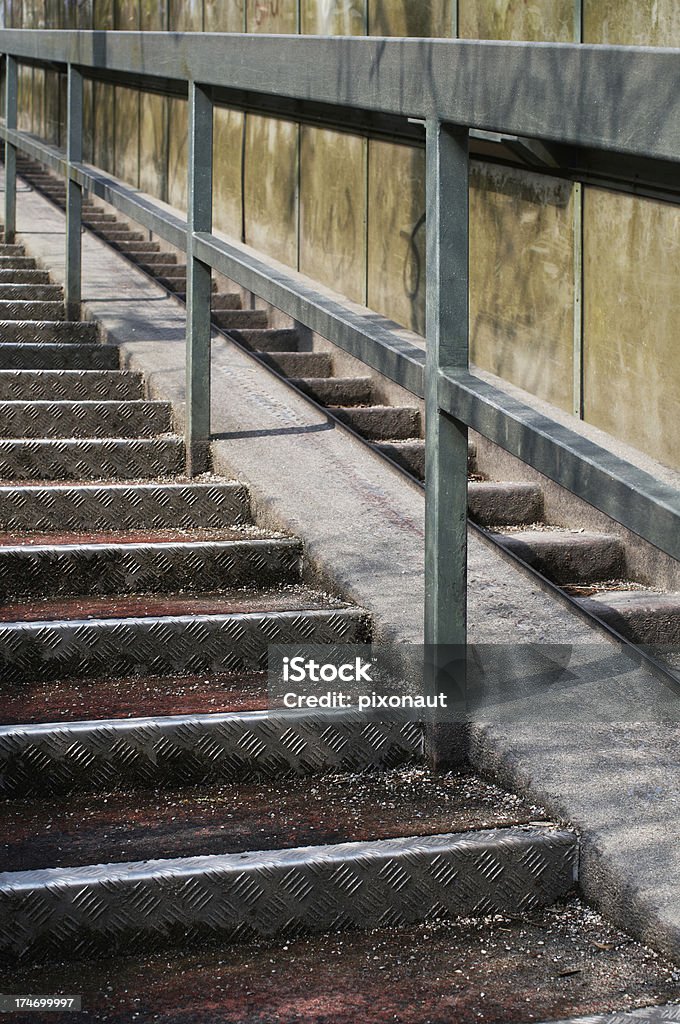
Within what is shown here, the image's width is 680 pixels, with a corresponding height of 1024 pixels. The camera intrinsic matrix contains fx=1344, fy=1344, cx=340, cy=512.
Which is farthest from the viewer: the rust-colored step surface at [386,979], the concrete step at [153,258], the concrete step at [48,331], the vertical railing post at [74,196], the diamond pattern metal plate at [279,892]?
the concrete step at [153,258]

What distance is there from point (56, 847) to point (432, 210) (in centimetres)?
152

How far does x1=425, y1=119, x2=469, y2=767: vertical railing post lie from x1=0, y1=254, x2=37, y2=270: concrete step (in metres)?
4.98

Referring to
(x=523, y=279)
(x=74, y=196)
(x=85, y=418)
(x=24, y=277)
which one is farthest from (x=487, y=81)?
(x=24, y=277)

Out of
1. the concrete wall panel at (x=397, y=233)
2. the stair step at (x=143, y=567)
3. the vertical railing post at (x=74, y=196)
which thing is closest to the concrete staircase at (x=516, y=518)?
the vertical railing post at (x=74, y=196)

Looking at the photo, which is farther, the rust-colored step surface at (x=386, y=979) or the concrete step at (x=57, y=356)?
the concrete step at (x=57, y=356)

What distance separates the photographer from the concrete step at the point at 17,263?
7.38m

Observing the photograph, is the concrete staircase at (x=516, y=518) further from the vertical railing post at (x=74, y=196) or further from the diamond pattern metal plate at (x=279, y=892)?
the diamond pattern metal plate at (x=279, y=892)

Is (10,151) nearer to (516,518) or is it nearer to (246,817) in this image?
(516,518)

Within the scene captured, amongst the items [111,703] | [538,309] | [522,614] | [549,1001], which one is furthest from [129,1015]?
[538,309]

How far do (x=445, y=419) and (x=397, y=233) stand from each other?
4.27 metres

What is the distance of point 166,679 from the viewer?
3.46m

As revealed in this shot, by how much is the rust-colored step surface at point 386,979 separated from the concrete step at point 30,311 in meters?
4.33

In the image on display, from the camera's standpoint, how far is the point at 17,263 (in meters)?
7.42

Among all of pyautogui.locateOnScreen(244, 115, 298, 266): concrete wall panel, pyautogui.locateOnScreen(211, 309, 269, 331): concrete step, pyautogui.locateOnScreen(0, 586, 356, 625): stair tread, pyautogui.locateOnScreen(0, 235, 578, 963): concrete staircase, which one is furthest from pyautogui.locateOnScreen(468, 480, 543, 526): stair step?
pyautogui.locateOnScreen(244, 115, 298, 266): concrete wall panel
